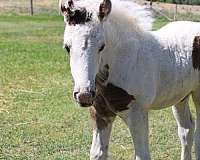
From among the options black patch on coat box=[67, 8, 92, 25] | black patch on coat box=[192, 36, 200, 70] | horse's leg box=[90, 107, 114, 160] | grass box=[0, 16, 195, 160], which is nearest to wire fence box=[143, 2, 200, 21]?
grass box=[0, 16, 195, 160]

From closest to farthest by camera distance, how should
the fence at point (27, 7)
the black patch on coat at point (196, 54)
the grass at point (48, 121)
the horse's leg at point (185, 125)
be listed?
the black patch on coat at point (196, 54), the horse's leg at point (185, 125), the grass at point (48, 121), the fence at point (27, 7)

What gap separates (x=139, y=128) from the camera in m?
3.53

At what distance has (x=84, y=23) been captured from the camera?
2.99 meters

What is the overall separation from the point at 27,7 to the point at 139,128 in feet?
72.2

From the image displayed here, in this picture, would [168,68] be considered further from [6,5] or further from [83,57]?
[6,5]

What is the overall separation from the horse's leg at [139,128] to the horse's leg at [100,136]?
0.22m

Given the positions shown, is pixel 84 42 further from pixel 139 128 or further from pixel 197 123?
pixel 197 123

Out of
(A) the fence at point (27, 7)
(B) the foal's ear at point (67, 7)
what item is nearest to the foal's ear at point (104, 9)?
(B) the foal's ear at point (67, 7)

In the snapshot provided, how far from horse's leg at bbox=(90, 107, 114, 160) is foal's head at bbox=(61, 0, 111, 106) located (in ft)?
2.52

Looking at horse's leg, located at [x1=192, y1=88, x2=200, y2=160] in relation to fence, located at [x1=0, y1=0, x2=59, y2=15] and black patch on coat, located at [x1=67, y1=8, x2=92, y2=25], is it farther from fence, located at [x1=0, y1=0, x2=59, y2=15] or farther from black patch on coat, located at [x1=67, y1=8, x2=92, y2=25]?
fence, located at [x1=0, y1=0, x2=59, y2=15]

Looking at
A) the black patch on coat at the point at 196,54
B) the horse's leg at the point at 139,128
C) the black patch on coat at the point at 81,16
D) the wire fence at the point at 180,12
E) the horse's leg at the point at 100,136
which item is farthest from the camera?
the wire fence at the point at 180,12

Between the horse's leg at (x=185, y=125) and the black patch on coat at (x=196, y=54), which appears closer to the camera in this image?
the black patch on coat at (x=196, y=54)

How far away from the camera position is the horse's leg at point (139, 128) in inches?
138

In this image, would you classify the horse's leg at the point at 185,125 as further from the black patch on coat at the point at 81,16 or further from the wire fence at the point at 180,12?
the wire fence at the point at 180,12
